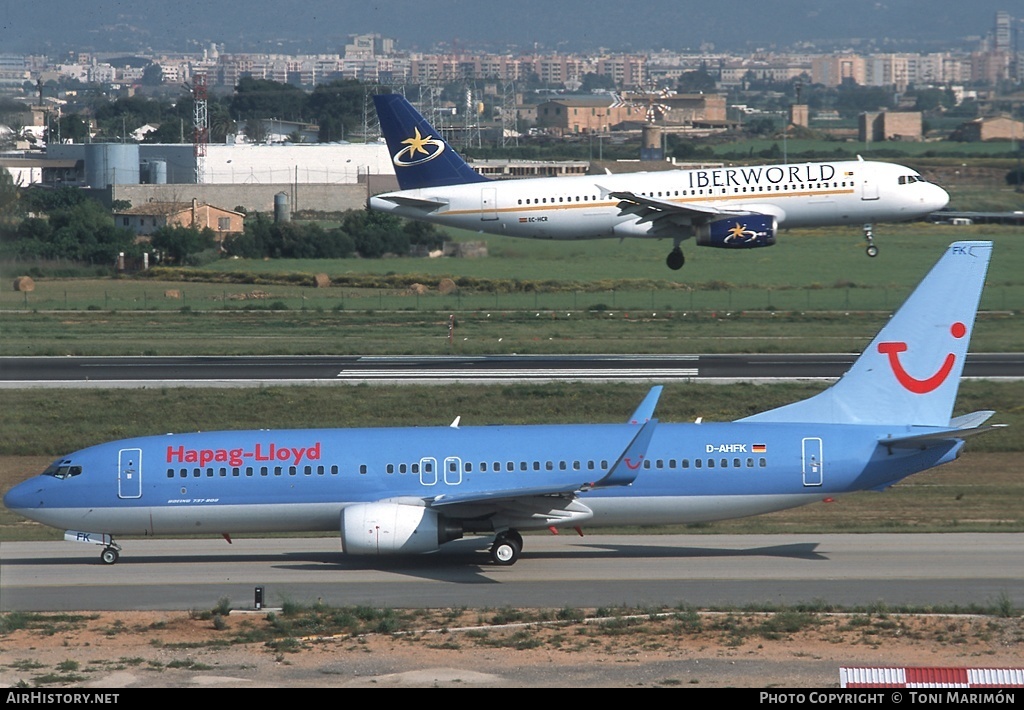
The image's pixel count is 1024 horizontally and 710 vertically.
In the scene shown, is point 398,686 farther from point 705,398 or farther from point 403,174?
point 403,174

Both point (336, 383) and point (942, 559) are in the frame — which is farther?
point (336, 383)

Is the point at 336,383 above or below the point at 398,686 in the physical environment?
above

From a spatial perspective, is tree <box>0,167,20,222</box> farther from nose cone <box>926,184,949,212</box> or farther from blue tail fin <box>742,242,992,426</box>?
nose cone <box>926,184,949,212</box>

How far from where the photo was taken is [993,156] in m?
105

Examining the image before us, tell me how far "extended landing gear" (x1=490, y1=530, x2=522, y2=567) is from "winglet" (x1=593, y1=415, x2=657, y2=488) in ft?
8.55

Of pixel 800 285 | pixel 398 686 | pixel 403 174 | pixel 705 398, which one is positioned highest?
pixel 403 174

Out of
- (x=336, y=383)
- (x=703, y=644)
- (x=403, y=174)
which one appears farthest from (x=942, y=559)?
(x=403, y=174)

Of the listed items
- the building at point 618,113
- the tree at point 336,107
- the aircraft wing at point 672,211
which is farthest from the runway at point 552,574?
the building at point 618,113

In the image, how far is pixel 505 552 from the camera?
93.7 feet

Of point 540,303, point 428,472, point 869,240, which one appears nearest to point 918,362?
point 428,472

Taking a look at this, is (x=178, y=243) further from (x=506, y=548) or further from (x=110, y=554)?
(x=506, y=548)

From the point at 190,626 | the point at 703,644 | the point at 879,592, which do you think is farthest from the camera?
the point at 879,592

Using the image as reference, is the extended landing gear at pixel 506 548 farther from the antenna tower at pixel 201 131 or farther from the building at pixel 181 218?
the antenna tower at pixel 201 131

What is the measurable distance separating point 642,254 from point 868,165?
2451 cm
